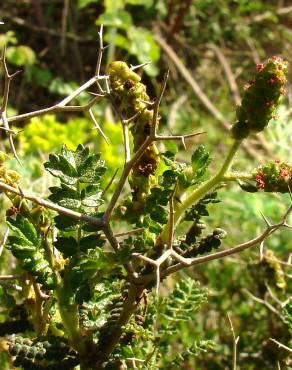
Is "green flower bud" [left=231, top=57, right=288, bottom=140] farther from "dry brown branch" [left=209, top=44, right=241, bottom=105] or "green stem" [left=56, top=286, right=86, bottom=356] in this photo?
"dry brown branch" [left=209, top=44, right=241, bottom=105]

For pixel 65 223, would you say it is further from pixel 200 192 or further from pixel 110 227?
pixel 200 192

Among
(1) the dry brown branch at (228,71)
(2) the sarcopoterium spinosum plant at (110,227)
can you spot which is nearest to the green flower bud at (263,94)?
(2) the sarcopoterium spinosum plant at (110,227)

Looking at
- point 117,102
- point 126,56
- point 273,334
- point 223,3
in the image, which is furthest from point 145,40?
point 117,102

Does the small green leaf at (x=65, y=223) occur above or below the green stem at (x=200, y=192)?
below

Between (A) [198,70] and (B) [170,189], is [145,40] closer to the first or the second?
(A) [198,70]

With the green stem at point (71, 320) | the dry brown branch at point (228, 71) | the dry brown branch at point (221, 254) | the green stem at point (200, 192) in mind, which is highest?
the dry brown branch at point (228, 71)

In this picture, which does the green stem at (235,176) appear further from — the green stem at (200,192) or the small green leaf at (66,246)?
the small green leaf at (66,246)

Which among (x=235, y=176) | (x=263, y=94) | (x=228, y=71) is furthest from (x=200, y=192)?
(x=228, y=71)
